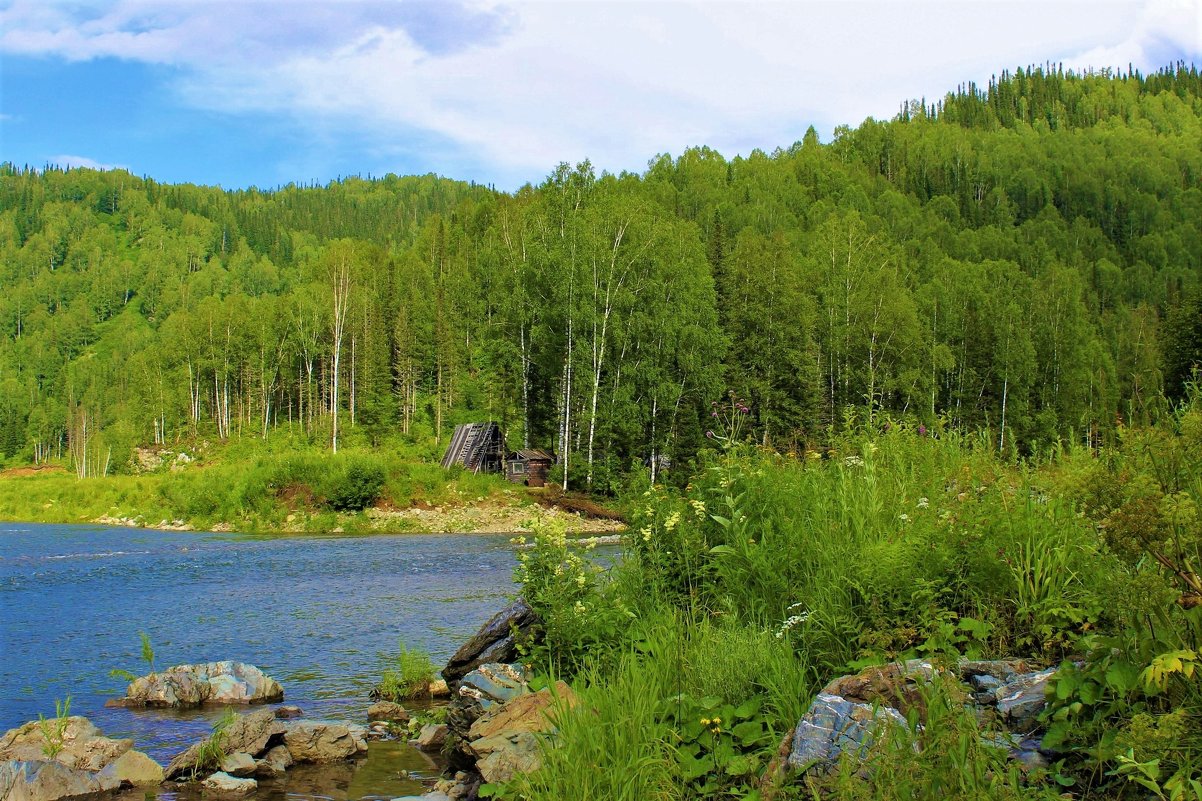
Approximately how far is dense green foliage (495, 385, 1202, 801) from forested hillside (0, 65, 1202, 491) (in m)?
1.06

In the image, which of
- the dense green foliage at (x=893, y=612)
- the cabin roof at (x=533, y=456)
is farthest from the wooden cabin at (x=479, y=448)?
the dense green foliage at (x=893, y=612)

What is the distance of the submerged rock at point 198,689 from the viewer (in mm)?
11328

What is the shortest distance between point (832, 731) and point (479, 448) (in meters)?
49.7

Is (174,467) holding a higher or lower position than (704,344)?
lower

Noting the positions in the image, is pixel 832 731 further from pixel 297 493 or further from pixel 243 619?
pixel 297 493

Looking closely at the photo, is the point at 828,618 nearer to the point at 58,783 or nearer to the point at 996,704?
the point at 996,704

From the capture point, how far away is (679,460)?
47719mm

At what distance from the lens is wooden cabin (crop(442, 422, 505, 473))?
5341 centimetres

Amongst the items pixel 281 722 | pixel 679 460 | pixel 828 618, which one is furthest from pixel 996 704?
pixel 679 460

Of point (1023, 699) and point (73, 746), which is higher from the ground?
point (1023, 699)

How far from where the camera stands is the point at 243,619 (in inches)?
681

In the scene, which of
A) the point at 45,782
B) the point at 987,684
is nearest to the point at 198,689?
the point at 45,782

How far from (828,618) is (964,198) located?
150m

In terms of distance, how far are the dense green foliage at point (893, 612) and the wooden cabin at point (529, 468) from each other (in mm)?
39579
